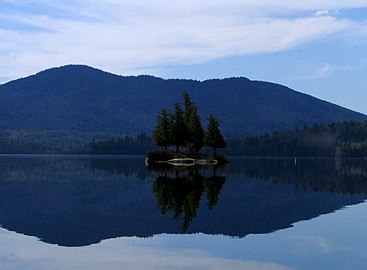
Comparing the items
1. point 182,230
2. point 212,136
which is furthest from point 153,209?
point 212,136

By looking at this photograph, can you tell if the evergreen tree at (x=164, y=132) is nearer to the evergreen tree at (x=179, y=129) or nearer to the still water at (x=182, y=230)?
the evergreen tree at (x=179, y=129)

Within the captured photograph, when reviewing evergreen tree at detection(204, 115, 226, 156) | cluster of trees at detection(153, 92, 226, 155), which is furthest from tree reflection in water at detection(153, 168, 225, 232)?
evergreen tree at detection(204, 115, 226, 156)

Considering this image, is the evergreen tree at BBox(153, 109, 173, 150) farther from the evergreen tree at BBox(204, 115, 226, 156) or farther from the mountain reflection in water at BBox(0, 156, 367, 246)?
the mountain reflection in water at BBox(0, 156, 367, 246)

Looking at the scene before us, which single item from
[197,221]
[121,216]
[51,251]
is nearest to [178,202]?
[121,216]

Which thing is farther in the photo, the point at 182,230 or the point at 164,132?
the point at 164,132

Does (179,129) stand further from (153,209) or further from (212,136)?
(153,209)

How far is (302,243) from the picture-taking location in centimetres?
2291

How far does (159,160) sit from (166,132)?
7398mm

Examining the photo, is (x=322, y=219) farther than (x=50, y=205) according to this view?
No

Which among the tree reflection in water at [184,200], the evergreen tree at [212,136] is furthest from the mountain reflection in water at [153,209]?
the evergreen tree at [212,136]

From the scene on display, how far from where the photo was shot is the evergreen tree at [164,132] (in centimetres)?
13025

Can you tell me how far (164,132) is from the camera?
13050 cm

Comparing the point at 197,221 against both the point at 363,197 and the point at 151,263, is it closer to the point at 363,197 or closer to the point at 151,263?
the point at 151,263

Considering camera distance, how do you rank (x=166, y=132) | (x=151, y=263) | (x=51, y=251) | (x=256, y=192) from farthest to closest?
1. (x=166, y=132)
2. (x=256, y=192)
3. (x=51, y=251)
4. (x=151, y=263)
